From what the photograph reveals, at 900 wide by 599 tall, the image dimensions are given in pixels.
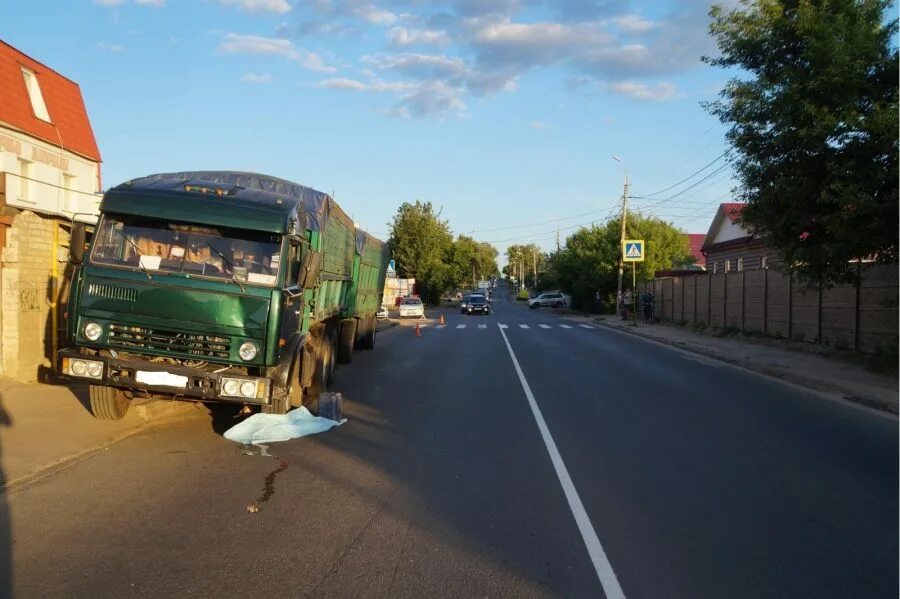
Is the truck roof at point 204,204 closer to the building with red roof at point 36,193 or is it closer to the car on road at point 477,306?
the building with red roof at point 36,193

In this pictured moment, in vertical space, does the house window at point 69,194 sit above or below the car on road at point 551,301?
above

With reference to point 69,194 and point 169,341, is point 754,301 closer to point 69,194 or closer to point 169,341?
point 169,341

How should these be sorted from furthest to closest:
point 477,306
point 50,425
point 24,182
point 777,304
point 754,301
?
point 477,306
point 754,301
point 777,304
point 24,182
point 50,425

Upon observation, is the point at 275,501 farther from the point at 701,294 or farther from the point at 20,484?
the point at 701,294

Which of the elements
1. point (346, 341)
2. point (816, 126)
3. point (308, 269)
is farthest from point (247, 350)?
point (816, 126)

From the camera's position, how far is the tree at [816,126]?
12.3m

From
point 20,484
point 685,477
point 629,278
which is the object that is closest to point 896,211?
point 685,477

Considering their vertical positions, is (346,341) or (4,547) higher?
(346,341)

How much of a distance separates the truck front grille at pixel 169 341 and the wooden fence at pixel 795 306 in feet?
41.0

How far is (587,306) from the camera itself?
55.9 m

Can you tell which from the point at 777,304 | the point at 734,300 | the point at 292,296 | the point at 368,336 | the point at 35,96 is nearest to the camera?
the point at 292,296

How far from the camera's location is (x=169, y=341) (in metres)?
7.86

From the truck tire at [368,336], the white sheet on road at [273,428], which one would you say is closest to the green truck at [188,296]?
the white sheet on road at [273,428]

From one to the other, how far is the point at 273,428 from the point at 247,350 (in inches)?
45.1
